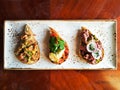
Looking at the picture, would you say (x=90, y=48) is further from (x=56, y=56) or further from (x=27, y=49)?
(x=27, y=49)

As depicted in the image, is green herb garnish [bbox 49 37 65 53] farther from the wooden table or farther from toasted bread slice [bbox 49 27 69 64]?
the wooden table

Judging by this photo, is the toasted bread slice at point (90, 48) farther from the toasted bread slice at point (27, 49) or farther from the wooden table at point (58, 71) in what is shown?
the toasted bread slice at point (27, 49)

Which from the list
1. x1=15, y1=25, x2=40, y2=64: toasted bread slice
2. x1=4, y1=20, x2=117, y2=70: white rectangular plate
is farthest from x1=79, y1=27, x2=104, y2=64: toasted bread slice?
x1=15, y1=25, x2=40, y2=64: toasted bread slice

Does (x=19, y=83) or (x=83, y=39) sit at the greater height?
(x=83, y=39)

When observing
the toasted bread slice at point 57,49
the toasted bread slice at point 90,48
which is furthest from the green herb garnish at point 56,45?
the toasted bread slice at point 90,48

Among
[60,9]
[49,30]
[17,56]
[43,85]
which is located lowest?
[43,85]

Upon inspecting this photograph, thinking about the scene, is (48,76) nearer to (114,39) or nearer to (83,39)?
(83,39)

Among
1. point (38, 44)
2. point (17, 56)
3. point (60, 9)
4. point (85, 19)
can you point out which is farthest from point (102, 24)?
point (17, 56)
